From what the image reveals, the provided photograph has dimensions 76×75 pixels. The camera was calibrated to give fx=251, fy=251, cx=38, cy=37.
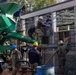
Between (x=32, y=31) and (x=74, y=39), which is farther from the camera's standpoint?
(x=32, y=31)

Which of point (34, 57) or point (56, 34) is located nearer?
point (34, 57)

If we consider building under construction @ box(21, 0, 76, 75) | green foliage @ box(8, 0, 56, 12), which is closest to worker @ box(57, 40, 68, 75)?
building under construction @ box(21, 0, 76, 75)

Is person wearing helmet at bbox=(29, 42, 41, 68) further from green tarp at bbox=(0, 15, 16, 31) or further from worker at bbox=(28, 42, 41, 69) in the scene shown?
green tarp at bbox=(0, 15, 16, 31)

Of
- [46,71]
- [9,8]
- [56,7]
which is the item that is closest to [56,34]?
[56,7]

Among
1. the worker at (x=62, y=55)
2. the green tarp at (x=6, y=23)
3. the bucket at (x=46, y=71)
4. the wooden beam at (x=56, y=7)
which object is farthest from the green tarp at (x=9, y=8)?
the bucket at (x=46, y=71)

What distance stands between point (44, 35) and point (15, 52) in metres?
2.26

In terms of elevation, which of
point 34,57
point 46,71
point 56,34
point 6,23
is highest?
point 6,23

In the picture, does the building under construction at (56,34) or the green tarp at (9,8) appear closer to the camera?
the green tarp at (9,8)

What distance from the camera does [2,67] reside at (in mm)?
10797

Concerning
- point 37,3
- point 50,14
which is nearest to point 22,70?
point 50,14

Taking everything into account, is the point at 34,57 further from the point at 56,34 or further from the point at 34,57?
the point at 56,34

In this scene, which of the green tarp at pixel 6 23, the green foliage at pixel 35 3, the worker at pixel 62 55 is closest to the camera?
the green tarp at pixel 6 23

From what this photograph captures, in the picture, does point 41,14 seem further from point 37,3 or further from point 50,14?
point 37,3

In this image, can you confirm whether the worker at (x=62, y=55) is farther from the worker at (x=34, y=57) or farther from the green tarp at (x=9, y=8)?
the green tarp at (x=9, y=8)
